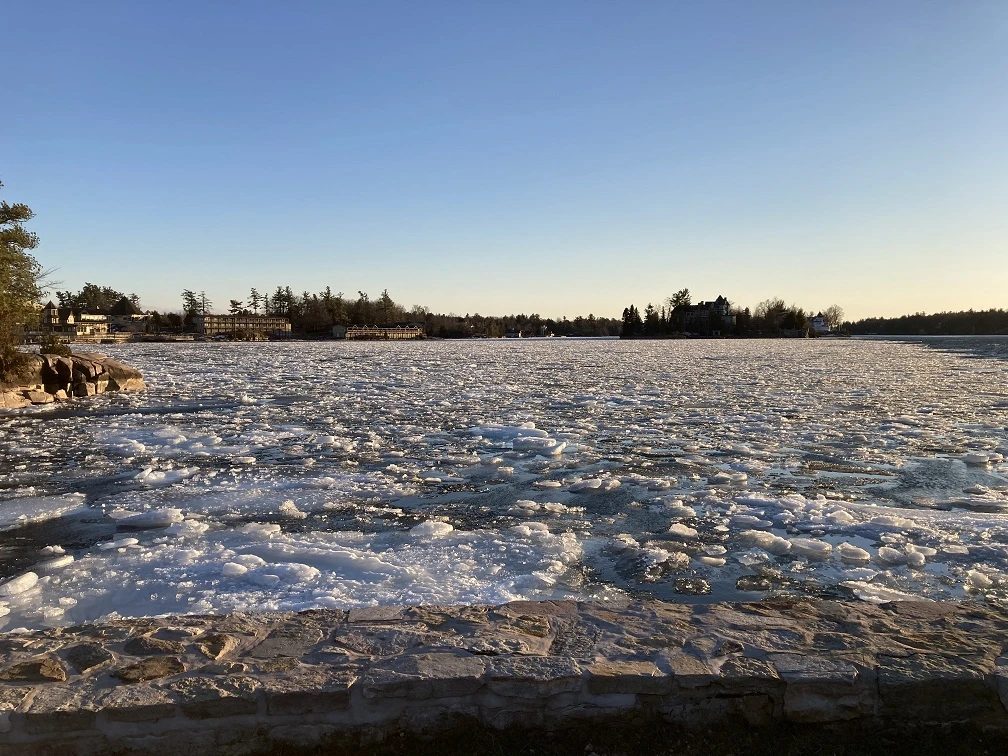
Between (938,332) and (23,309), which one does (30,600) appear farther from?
(938,332)

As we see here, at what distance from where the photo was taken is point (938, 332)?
433ft

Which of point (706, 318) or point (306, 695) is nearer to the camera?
point (306, 695)

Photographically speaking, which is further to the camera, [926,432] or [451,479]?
[926,432]

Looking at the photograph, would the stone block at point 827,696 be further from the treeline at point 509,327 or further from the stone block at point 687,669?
the treeline at point 509,327

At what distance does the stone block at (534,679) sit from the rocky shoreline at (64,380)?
15449 mm

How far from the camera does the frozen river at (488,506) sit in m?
4.11

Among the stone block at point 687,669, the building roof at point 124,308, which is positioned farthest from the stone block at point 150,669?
the building roof at point 124,308

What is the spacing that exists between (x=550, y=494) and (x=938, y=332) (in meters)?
153

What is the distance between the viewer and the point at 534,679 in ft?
8.38

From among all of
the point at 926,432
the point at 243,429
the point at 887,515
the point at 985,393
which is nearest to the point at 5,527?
the point at 243,429

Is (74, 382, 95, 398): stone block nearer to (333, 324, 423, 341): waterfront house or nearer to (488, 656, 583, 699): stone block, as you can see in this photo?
(488, 656, 583, 699): stone block

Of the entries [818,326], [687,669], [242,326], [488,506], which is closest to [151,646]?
[687,669]

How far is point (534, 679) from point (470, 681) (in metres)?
0.25

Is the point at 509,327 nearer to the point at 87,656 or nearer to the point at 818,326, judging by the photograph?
the point at 818,326
